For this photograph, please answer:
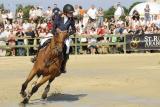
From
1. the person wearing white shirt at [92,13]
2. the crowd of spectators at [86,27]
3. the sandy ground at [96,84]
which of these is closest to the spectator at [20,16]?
the crowd of spectators at [86,27]

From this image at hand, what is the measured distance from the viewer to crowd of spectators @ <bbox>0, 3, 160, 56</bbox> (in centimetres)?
2811

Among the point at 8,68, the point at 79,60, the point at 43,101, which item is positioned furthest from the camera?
the point at 79,60

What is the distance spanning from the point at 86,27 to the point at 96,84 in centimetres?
1374

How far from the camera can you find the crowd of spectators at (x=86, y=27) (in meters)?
28.1

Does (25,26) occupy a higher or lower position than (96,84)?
higher

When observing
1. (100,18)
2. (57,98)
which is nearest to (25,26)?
(100,18)

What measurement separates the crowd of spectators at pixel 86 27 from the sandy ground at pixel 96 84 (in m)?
3.95

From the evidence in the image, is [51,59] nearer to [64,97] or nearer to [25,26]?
[64,97]

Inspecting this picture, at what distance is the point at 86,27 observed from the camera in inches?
1129

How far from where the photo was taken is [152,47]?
2836cm

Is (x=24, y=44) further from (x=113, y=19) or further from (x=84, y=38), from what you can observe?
(x=113, y=19)

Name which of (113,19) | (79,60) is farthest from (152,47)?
(79,60)

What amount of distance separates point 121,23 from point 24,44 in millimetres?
5035

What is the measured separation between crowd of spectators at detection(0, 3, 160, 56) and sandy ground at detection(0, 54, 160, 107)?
3950 mm
